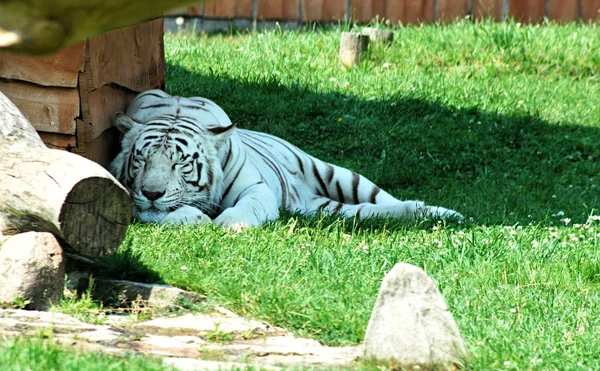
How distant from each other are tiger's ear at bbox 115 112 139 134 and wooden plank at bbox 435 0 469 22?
824 centimetres

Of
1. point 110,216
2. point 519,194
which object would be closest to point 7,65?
point 110,216

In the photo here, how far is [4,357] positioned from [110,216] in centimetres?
111

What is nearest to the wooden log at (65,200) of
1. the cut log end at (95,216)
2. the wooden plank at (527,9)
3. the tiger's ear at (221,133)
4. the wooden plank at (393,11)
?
the cut log end at (95,216)

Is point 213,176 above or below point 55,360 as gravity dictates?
above

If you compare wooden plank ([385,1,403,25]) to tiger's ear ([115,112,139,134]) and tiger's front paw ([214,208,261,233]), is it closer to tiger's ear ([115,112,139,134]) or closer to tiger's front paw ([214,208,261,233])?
tiger's ear ([115,112,139,134])

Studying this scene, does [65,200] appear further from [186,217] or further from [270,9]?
[270,9]

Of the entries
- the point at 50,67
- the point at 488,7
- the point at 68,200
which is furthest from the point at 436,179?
the point at 488,7

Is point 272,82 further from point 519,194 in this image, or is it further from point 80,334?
point 80,334

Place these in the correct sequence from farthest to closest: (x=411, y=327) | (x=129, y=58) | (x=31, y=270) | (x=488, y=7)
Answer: (x=488, y=7) < (x=129, y=58) < (x=31, y=270) < (x=411, y=327)

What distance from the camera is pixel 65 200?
4039 mm

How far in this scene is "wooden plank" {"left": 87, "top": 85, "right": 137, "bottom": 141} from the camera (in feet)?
20.0

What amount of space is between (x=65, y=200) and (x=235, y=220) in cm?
210

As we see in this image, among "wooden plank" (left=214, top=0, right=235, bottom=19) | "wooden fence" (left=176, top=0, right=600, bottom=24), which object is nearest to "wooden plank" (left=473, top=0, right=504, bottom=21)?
"wooden fence" (left=176, top=0, right=600, bottom=24)

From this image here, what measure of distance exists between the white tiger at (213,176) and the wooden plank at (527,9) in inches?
285
